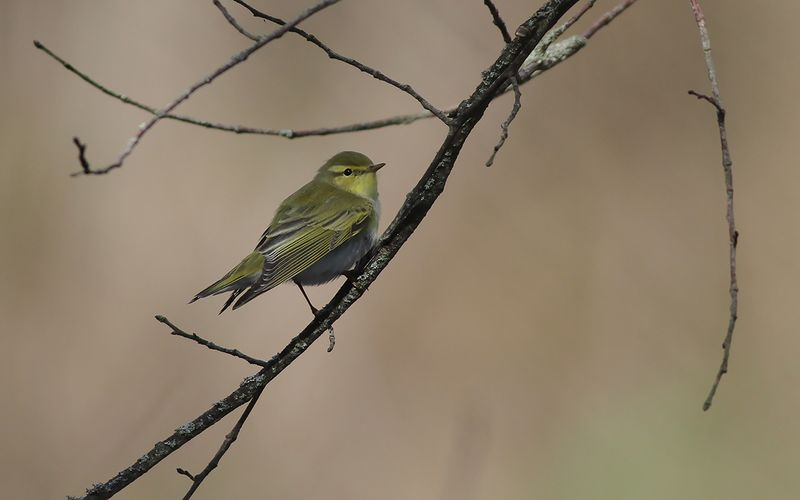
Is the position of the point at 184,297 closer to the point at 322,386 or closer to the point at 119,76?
the point at 322,386

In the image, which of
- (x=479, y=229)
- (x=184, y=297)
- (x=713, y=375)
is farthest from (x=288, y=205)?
(x=713, y=375)

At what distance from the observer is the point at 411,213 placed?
2340 millimetres

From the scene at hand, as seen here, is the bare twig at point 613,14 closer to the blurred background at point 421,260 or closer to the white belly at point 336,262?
the white belly at point 336,262

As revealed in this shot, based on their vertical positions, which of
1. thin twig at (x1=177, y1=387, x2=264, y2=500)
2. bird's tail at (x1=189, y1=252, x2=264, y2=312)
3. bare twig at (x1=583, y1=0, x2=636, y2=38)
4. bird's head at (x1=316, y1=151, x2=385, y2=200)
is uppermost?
bare twig at (x1=583, y1=0, x2=636, y2=38)

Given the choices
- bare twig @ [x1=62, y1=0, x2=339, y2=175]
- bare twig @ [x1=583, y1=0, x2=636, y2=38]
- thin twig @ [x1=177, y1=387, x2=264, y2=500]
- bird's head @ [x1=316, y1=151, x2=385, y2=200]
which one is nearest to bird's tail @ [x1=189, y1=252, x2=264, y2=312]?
bird's head @ [x1=316, y1=151, x2=385, y2=200]

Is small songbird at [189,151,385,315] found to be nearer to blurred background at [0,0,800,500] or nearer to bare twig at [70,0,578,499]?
bare twig at [70,0,578,499]

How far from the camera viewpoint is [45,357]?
16.6 feet

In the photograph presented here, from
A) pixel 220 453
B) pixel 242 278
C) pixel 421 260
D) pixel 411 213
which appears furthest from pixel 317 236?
pixel 421 260

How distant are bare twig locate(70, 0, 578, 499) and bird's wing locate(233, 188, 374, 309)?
86 cm

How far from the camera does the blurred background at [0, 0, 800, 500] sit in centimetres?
495

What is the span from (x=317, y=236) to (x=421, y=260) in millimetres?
1951

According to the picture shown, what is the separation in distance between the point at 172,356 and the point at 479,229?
2.10 metres

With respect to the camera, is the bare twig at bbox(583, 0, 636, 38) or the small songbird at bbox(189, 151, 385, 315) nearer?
the bare twig at bbox(583, 0, 636, 38)

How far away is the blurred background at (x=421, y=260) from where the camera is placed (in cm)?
495
